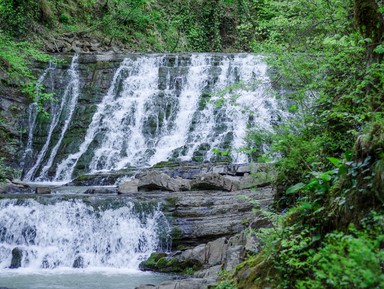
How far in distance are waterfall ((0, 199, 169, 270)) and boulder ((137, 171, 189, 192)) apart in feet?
6.22

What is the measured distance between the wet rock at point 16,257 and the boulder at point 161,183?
4.18m

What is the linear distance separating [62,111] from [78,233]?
11.1 metres

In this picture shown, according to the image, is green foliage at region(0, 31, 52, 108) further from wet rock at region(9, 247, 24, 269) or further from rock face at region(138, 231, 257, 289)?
rock face at region(138, 231, 257, 289)

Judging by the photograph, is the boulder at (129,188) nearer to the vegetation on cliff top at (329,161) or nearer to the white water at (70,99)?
the vegetation on cliff top at (329,161)

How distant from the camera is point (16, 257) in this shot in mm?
10305

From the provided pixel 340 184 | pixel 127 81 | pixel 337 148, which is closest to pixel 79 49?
pixel 127 81

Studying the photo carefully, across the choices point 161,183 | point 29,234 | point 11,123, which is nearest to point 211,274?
point 29,234

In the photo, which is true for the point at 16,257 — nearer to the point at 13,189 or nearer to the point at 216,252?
the point at 13,189

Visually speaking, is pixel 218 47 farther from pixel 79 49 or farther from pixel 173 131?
pixel 173 131

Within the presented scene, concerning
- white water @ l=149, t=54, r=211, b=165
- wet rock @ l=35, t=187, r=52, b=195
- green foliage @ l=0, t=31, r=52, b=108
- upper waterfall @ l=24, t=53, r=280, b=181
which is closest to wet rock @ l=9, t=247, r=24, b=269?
wet rock @ l=35, t=187, r=52, b=195

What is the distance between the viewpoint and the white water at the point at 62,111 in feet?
61.2

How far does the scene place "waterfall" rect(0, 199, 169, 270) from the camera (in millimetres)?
10523

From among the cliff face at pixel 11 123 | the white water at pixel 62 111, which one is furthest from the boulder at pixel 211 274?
the cliff face at pixel 11 123

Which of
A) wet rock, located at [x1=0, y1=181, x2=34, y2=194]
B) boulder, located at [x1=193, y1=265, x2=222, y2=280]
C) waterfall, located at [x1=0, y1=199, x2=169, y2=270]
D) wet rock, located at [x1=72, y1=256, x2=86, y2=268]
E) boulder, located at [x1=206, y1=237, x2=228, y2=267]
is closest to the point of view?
boulder, located at [x1=193, y1=265, x2=222, y2=280]
